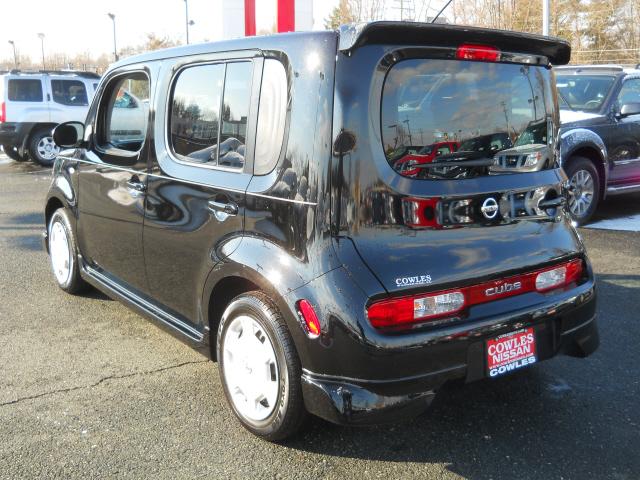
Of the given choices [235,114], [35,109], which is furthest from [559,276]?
[35,109]

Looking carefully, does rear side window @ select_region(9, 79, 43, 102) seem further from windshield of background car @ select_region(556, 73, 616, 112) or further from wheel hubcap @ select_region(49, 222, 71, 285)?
windshield of background car @ select_region(556, 73, 616, 112)

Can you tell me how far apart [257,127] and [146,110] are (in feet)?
3.99

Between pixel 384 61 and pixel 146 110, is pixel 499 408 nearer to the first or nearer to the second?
pixel 384 61

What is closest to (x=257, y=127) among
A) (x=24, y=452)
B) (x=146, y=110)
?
(x=146, y=110)

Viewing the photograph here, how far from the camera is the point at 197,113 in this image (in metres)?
3.51

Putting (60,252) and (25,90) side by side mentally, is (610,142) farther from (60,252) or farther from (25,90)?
(25,90)

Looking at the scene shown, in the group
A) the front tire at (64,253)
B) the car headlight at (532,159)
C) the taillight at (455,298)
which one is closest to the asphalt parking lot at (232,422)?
the taillight at (455,298)

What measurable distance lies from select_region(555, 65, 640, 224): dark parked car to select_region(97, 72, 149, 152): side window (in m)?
4.96

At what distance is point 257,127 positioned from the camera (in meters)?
3.04

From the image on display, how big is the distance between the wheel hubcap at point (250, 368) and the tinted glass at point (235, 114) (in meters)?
0.79

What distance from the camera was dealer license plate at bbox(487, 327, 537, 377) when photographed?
111 inches

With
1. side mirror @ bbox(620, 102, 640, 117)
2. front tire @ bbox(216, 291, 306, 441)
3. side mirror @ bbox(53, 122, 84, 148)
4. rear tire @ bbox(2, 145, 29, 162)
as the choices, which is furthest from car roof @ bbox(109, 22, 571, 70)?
rear tire @ bbox(2, 145, 29, 162)

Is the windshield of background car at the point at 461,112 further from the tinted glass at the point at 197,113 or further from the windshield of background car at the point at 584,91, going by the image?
the windshield of background car at the point at 584,91

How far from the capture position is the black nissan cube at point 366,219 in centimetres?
265
